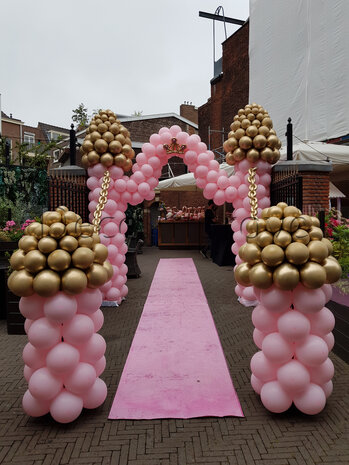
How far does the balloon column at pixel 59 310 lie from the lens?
270 cm

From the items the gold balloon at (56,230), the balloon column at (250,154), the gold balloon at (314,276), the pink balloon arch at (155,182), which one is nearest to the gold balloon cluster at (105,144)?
the pink balloon arch at (155,182)

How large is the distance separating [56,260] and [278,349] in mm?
1985

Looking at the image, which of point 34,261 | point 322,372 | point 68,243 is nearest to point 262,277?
point 322,372

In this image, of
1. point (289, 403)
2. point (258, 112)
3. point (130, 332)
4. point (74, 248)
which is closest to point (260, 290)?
point (289, 403)

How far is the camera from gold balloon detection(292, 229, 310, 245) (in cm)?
282

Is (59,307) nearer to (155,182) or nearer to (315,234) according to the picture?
(315,234)

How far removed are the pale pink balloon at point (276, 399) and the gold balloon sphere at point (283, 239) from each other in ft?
4.00

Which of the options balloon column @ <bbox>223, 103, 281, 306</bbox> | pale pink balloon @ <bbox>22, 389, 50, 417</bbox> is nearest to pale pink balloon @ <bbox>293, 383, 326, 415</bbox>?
pale pink balloon @ <bbox>22, 389, 50, 417</bbox>

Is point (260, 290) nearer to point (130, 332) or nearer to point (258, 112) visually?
point (130, 332)

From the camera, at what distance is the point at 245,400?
10.6 feet

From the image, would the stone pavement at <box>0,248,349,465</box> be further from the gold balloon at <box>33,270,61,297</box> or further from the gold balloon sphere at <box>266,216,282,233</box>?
the gold balloon sphere at <box>266,216,282,233</box>

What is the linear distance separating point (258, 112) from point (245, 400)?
5102 mm

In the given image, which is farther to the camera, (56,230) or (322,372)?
(322,372)

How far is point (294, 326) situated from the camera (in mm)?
2795
